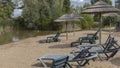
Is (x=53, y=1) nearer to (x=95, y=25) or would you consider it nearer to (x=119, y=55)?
(x=95, y=25)

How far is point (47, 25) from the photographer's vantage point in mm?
46250

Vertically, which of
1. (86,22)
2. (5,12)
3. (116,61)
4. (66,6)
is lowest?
(86,22)

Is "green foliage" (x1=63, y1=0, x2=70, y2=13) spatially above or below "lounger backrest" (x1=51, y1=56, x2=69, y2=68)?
below

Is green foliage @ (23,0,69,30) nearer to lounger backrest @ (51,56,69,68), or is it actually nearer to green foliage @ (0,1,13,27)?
green foliage @ (0,1,13,27)

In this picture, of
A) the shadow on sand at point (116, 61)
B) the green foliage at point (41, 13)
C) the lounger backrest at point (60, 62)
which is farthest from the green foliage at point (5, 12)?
the lounger backrest at point (60, 62)

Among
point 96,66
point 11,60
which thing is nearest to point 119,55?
point 96,66

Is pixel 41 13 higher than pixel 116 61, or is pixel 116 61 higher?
pixel 116 61

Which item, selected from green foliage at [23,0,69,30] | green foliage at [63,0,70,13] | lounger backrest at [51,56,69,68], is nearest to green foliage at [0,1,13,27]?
green foliage at [23,0,69,30]

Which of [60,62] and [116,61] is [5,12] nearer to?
[116,61]

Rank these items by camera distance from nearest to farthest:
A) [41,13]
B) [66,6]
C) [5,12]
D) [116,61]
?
[116,61] < [41,13] < [5,12] < [66,6]

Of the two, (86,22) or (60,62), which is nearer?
(60,62)

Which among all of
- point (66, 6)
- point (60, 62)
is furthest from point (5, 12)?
point (60, 62)

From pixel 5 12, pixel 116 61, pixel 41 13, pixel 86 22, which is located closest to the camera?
pixel 116 61

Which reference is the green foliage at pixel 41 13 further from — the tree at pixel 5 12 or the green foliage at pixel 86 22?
the green foliage at pixel 86 22
